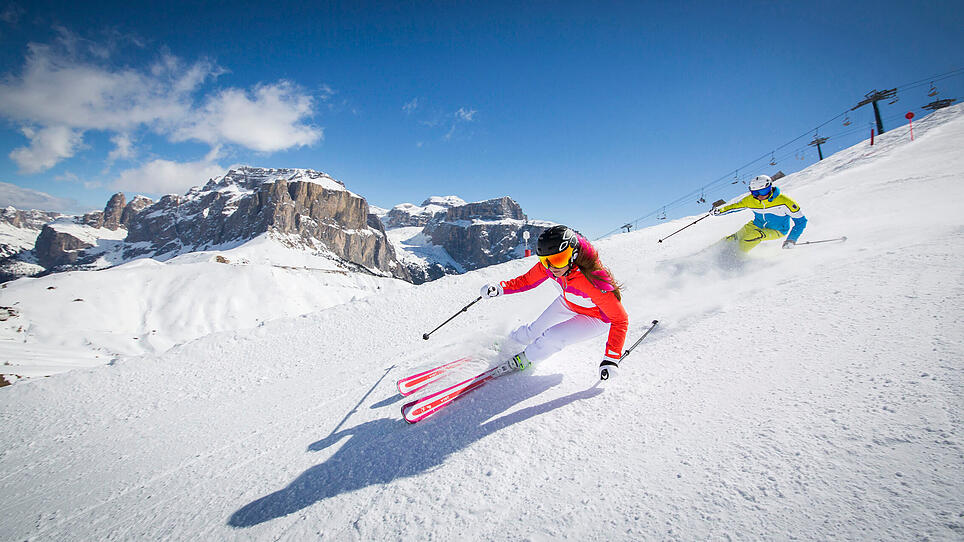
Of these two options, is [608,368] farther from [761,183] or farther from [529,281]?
[761,183]

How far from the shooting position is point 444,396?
12.7ft

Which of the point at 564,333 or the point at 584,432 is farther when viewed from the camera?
the point at 564,333

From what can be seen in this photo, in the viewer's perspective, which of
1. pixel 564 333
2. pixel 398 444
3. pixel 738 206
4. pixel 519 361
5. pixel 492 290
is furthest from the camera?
pixel 738 206

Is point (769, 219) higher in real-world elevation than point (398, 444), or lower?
higher

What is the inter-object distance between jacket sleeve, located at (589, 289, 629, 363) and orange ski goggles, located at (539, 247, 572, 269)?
18.6 inches

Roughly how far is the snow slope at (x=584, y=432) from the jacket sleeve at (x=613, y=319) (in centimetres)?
37

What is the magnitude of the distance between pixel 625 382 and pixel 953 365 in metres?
2.20

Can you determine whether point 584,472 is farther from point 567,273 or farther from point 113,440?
point 113,440

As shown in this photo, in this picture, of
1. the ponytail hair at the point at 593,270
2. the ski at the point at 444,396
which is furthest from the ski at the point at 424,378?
the ponytail hair at the point at 593,270

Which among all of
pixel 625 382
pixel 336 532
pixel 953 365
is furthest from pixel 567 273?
A: pixel 336 532

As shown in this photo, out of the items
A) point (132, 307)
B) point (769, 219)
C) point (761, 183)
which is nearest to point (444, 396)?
point (769, 219)

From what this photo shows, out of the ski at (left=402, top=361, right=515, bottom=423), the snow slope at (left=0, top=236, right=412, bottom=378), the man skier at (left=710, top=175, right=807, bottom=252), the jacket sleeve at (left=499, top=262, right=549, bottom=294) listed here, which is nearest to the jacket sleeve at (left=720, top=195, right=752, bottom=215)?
the man skier at (left=710, top=175, right=807, bottom=252)

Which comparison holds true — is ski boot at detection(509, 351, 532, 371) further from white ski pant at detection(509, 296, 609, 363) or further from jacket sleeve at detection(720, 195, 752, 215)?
jacket sleeve at detection(720, 195, 752, 215)

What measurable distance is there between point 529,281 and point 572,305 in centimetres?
66
